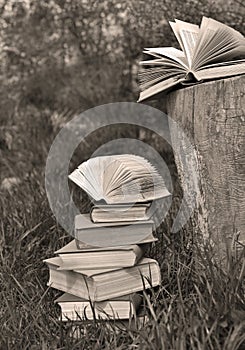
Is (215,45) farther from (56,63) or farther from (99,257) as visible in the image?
(56,63)

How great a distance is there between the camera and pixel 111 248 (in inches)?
71.1

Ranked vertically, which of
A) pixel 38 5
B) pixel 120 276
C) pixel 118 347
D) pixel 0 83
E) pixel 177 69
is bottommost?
pixel 118 347

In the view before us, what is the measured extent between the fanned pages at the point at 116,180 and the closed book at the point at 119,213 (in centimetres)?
2

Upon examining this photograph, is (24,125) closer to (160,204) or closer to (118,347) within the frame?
(160,204)

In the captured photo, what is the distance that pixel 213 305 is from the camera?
5.18ft

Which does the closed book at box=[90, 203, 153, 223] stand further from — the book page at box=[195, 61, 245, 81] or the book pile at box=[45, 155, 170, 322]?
the book page at box=[195, 61, 245, 81]

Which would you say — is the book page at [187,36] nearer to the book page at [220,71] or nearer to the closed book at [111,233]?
the book page at [220,71]

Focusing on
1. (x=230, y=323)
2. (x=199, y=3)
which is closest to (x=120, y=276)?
(x=230, y=323)

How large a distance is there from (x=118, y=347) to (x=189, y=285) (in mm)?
329

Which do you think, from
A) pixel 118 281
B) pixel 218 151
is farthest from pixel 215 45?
pixel 118 281

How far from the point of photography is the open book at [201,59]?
180 centimetres

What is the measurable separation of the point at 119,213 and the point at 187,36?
512 mm

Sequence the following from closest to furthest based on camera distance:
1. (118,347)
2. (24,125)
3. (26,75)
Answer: (118,347)
(24,125)
(26,75)

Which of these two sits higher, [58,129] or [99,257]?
[58,129]
